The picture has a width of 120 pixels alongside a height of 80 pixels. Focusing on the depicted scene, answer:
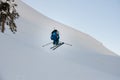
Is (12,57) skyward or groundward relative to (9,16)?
groundward

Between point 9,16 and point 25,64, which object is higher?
point 9,16

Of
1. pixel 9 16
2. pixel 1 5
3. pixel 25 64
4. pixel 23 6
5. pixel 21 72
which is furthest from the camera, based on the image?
pixel 23 6

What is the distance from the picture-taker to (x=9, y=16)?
24656 millimetres

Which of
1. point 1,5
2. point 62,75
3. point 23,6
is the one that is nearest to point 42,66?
point 62,75

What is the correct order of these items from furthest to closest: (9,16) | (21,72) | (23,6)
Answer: (23,6), (9,16), (21,72)

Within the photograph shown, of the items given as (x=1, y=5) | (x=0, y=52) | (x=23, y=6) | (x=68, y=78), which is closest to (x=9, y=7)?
(x=1, y=5)

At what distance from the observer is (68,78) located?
50.8 ft

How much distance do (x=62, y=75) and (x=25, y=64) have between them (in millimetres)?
2821

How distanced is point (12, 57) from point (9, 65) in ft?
5.55

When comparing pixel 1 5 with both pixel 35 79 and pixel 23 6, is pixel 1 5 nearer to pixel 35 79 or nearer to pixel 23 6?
pixel 35 79

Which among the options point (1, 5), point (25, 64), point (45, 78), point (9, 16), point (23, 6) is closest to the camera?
point (45, 78)

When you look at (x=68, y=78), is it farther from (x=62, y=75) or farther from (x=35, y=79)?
(x=35, y=79)

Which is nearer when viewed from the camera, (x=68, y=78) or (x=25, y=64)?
(x=25, y=64)

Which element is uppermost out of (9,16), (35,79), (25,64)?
(9,16)
